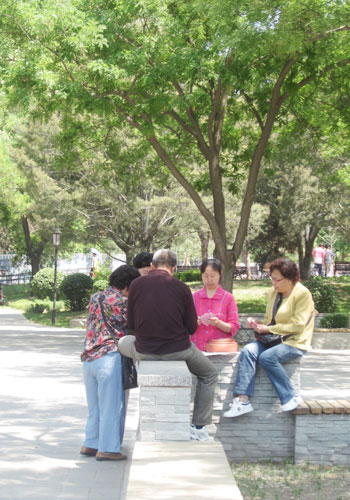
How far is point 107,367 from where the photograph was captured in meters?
6.85

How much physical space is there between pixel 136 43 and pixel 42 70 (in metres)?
2.63

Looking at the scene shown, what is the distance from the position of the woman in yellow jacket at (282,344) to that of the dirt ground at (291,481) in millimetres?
506

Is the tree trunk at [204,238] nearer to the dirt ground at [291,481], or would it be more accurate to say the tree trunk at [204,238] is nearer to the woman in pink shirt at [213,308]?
the woman in pink shirt at [213,308]

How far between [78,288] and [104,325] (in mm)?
23503

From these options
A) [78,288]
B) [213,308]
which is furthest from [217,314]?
[78,288]

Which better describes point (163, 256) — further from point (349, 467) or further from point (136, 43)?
point (136, 43)

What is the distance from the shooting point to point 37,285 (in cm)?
3853

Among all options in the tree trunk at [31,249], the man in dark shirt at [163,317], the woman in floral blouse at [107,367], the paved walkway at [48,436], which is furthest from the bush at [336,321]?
the tree trunk at [31,249]

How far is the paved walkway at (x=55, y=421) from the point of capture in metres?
6.18

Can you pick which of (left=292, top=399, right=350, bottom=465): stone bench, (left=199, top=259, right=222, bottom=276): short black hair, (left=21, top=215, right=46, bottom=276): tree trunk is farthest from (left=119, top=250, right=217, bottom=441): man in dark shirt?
(left=21, top=215, right=46, bottom=276): tree trunk

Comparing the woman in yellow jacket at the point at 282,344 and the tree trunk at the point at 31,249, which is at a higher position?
the tree trunk at the point at 31,249

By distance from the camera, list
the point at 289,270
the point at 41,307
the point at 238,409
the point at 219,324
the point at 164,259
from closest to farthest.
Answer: the point at 164,259, the point at 238,409, the point at 289,270, the point at 219,324, the point at 41,307

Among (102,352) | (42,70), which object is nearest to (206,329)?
(102,352)

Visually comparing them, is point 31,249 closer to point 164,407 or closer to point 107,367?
Result: point 107,367
